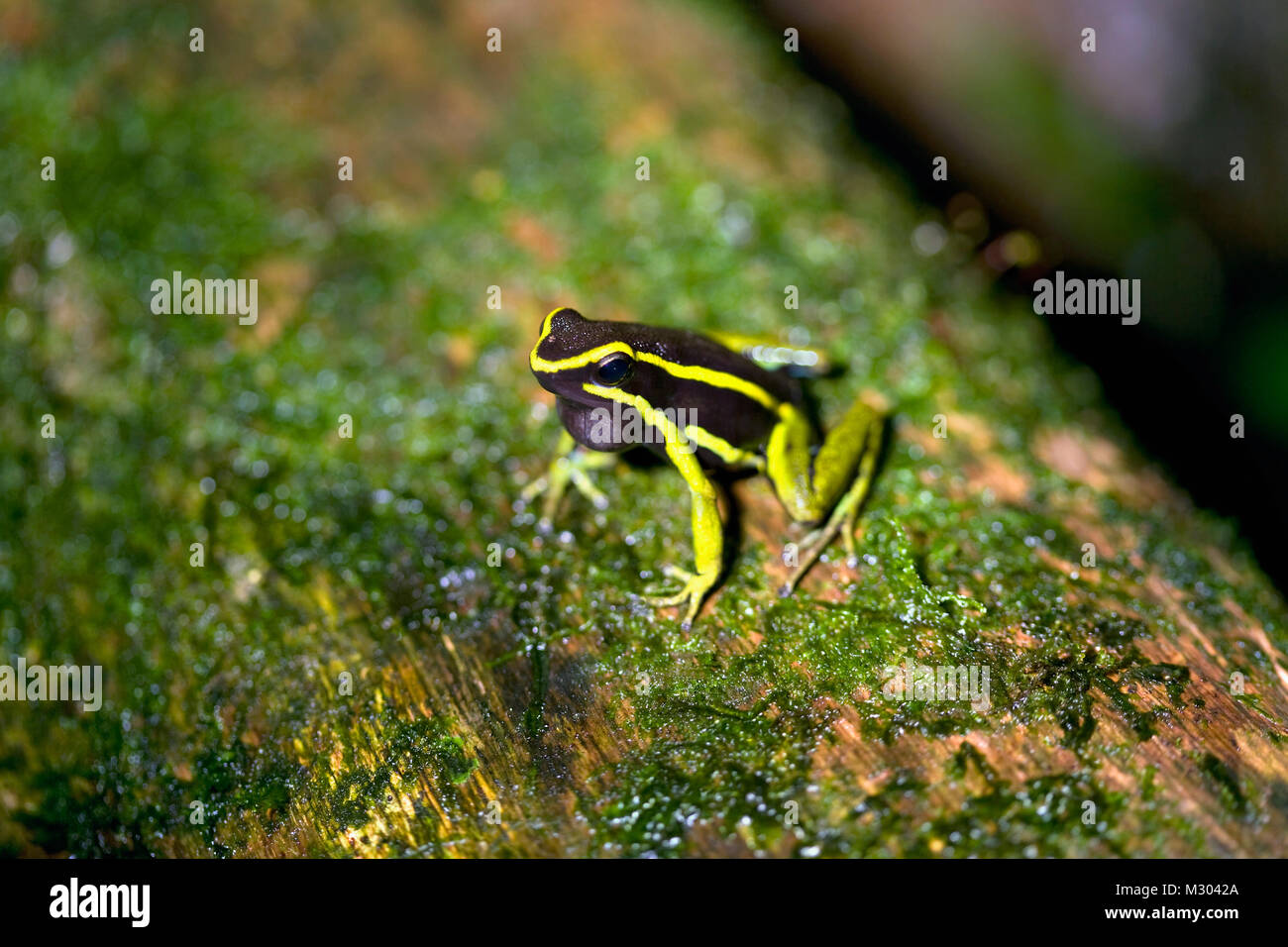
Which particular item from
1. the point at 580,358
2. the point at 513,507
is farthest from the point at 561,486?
the point at 580,358

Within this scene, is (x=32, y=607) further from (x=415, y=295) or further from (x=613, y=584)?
(x=613, y=584)

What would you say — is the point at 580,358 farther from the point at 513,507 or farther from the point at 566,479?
the point at 513,507

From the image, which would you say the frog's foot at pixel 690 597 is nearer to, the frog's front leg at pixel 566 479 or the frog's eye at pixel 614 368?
the frog's front leg at pixel 566 479

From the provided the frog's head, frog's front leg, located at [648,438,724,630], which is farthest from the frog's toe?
the frog's head

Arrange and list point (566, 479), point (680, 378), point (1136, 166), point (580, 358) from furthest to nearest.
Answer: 1. point (1136, 166)
2. point (566, 479)
3. point (680, 378)
4. point (580, 358)

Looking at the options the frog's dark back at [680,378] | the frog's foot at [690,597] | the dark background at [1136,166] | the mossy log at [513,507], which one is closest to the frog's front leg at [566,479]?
the mossy log at [513,507]

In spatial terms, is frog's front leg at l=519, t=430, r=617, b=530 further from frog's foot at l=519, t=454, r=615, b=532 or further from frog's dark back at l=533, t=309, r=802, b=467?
frog's dark back at l=533, t=309, r=802, b=467
